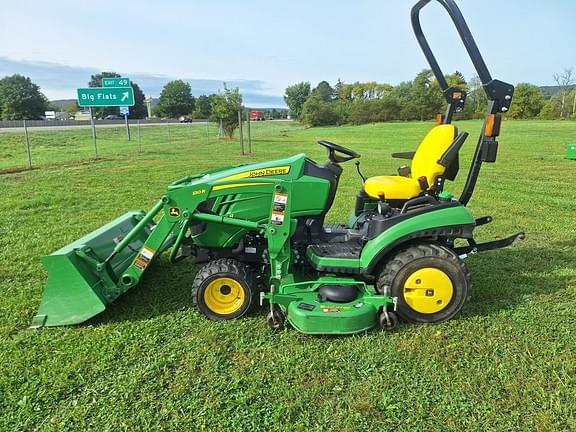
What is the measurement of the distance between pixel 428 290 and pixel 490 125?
138 cm

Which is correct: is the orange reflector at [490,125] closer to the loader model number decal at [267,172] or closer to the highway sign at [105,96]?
the loader model number decal at [267,172]

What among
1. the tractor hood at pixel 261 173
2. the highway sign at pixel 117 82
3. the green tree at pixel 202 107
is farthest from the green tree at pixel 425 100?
the tractor hood at pixel 261 173

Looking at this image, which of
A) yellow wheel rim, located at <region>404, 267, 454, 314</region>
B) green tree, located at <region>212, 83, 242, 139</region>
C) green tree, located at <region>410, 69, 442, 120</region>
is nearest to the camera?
yellow wheel rim, located at <region>404, 267, 454, 314</region>

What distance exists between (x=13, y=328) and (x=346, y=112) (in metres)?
67.4

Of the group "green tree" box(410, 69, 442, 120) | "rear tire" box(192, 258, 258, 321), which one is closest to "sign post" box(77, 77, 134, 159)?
"rear tire" box(192, 258, 258, 321)

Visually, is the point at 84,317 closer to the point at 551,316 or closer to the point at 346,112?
the point at 551,316

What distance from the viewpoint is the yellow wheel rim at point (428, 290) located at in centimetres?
361

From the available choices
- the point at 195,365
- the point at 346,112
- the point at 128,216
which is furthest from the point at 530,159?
the point at 346,112

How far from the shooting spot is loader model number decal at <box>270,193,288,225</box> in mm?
3676

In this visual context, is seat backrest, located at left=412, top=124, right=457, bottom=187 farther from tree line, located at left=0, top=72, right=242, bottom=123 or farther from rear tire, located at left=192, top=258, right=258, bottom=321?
tree line, located at left=0, top=72, right=242, bottom=123

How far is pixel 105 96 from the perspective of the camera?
1883 centimetres

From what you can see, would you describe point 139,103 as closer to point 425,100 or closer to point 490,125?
point 425,100

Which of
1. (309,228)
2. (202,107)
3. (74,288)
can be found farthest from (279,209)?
(202,107)

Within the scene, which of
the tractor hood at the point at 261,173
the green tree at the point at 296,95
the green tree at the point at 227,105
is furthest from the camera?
the green tree at the point at 296,95
